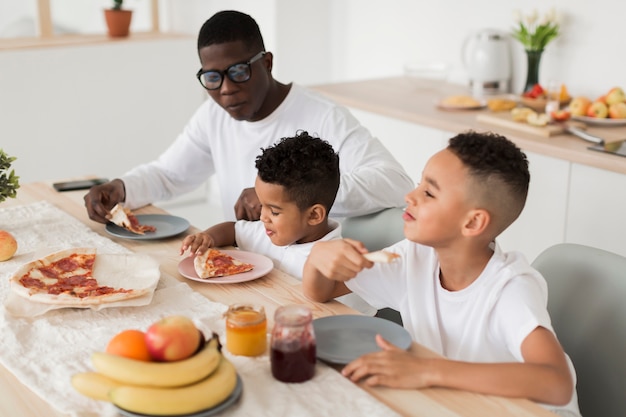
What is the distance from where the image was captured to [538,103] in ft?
10.8

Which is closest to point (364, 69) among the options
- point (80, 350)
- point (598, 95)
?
point (598, 95)

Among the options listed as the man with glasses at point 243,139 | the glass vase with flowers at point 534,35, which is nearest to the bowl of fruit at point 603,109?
the glass vase with flowers at point 534,35

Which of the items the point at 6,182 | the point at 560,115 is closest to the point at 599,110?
the point at 560,115

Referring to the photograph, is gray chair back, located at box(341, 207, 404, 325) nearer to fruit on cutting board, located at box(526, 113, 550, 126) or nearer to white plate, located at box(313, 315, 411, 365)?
white plate, located at box(313, 315, 411, 365)

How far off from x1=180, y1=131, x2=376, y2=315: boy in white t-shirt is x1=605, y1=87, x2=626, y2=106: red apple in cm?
159

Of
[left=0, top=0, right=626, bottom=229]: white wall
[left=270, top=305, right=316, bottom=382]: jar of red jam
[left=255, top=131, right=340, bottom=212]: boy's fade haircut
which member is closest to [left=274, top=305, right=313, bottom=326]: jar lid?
[left=270, top=305, right=316, bottom=382]: jar of red jam

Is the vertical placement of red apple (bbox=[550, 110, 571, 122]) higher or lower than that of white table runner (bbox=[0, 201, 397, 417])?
higher

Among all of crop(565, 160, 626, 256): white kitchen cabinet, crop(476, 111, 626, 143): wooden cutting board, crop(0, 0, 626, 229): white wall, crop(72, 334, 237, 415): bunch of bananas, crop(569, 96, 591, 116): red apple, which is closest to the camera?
crop(72, 334, 237, 415): bunch of bananas

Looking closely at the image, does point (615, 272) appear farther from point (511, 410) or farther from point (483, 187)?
point (511, 410)

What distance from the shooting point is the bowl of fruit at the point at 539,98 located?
331cm

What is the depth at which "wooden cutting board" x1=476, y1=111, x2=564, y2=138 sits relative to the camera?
300 cm

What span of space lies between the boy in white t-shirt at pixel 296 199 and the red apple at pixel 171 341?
64 cm

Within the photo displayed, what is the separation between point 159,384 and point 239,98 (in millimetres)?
1220

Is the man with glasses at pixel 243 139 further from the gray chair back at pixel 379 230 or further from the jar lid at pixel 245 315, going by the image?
the jar lid at pixel 245 315
